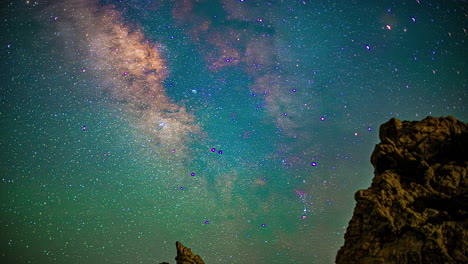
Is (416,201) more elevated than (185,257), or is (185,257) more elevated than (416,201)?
(185,257)

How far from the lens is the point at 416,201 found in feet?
18.8

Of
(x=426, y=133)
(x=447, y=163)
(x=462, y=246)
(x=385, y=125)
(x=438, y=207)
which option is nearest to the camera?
(x=462, y=246)

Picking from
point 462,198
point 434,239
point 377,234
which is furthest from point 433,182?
point 377,234

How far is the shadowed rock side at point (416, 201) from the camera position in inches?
197

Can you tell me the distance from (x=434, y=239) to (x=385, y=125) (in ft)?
11.8

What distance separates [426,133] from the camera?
6496 mm

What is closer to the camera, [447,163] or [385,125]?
[447,163]

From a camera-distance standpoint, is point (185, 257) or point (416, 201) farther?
point (185, 257)

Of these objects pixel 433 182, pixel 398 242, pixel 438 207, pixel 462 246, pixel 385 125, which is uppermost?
pixel 385 125

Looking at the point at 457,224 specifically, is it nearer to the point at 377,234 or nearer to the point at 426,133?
the point at 377,234

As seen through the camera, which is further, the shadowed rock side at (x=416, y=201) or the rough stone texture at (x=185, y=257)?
the rough stone texture at (x=185, y=257)

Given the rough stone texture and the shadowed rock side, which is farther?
the rough stone texture

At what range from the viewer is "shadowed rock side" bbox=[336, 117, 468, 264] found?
5016mm

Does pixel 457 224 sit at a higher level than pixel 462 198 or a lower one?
lower
